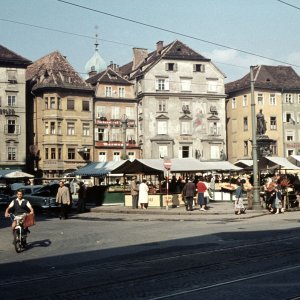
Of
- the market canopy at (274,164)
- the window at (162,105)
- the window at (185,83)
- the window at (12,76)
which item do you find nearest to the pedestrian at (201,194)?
the market canopy at (274,164)

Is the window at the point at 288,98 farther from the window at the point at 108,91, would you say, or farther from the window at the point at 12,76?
the window at the point at 12,76

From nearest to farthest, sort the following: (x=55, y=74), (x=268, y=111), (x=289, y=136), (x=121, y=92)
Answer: (x=55, y=74)
(x=121, y=92)
(x=268, y=111)
(x=289, y=136)

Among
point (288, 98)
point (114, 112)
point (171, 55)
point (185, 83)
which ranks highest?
point (171, 55)

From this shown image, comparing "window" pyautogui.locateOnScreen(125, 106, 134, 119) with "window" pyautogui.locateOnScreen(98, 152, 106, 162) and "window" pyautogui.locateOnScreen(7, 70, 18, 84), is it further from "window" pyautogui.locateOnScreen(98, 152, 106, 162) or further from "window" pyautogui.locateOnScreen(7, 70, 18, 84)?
"window" pyautogui.locateOnScreen(7, 70, 18, 84)

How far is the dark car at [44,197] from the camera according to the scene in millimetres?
31797

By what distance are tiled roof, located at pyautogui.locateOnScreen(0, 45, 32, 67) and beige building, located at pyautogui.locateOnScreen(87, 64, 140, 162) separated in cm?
997

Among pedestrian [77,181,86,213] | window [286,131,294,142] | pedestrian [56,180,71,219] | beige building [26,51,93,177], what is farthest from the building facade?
pedestrian [56,180,71,219]

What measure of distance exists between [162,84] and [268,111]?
1584 cm

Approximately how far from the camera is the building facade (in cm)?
7156

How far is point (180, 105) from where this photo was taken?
73.2m

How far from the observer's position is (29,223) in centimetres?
1559

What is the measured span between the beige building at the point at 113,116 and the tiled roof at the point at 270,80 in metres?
15.4

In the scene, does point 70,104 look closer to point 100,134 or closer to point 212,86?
point 100,134

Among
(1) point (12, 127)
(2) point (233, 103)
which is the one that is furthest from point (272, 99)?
(1) point (12, 127)
